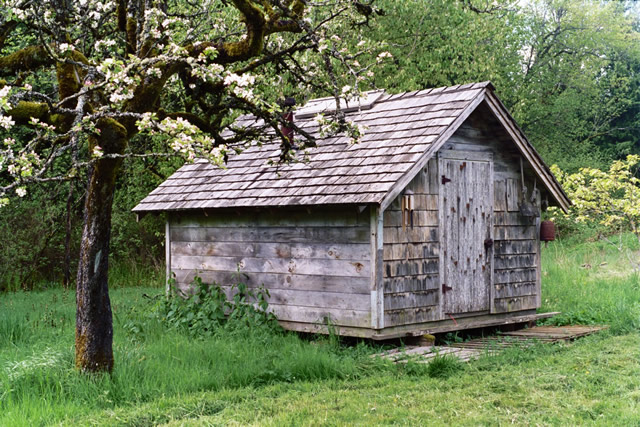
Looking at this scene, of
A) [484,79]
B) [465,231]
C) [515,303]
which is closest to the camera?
[465,231]

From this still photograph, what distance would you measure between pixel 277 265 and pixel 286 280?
1.00 feet

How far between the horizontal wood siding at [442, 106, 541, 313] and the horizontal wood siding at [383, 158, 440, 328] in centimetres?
126

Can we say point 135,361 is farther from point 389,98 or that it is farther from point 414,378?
point 389,98

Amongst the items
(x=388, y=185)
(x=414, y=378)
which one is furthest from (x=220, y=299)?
(x=414, y=378)

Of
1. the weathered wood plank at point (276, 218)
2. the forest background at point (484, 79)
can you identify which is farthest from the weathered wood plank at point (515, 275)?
the forest background at point (484, 79)

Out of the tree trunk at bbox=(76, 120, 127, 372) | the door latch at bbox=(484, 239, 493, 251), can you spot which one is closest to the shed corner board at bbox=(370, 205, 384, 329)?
the door latch at bbox=(484, 239, 493, 251)

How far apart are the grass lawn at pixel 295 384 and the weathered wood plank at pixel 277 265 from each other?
3.33ft

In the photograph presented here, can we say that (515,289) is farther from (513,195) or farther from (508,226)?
(513,195)

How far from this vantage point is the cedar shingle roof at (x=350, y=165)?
33.9 ft

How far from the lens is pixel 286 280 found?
11430 mm

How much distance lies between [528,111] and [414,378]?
24844 mm

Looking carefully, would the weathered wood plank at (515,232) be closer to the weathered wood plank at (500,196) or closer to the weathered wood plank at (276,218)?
the weathered wood plank at (500,196)

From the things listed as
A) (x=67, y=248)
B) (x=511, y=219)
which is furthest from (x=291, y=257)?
Result: (x=67, y=248)

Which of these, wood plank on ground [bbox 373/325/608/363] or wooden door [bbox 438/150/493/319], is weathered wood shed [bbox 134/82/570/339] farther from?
wood plank on ground [bbox 373/325/608/363]
